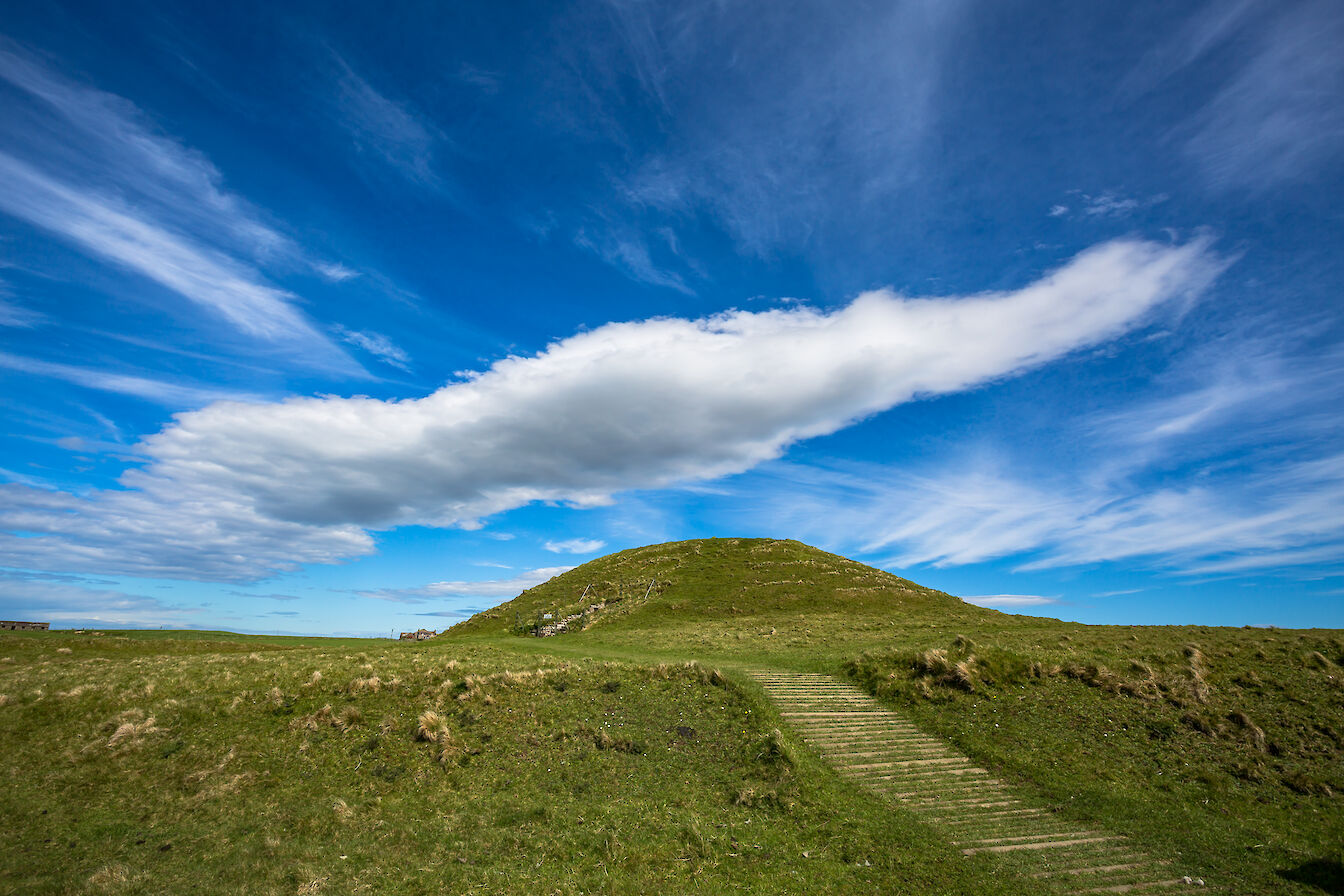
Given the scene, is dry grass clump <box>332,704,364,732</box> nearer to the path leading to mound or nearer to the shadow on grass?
the path leading to mound

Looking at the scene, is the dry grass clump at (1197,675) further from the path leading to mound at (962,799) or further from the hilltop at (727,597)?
the hilltop at (727,597)

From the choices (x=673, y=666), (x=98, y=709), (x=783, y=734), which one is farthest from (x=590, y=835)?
(x=98, y=709)

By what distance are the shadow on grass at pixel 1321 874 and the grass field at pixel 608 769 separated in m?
0.04

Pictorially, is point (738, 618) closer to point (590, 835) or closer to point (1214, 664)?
point (1214, 664)

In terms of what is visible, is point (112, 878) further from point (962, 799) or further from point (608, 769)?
point (962, 799)

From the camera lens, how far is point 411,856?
1384 cm

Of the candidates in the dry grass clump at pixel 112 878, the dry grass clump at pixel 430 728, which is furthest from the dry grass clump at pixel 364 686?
the dry grass clump at pixel 112 878

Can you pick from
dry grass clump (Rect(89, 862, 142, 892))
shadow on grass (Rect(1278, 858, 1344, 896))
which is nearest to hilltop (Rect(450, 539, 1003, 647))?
shadow on grass (Rect(1278, 858, 1344, 896))

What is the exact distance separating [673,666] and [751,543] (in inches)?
2413

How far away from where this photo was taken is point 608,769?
18.5 metres

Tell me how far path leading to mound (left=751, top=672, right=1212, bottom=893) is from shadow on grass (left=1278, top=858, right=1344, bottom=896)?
7.41ft

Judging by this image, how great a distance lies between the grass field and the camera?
13195 mm

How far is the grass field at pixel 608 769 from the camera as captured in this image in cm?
1320

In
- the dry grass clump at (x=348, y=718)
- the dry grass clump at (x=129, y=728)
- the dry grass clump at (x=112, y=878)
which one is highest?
the dry grass clump at (x=348, y=718)
